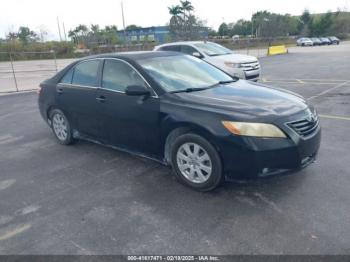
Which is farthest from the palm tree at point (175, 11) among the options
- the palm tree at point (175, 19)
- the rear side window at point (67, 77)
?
the rear side window at point (67, 77)

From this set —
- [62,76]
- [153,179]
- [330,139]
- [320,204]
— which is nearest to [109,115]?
[153,179]

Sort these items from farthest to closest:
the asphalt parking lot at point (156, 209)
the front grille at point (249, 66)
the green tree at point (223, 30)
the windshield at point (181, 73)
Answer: the green tree at point (223, 30), the front grille at point (249, 66), the windshield at point (181, 73), the asphalt parking lot at point (156, 209)

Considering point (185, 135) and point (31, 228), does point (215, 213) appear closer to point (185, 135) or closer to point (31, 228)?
point (185, 135)

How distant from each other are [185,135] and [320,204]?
160cm

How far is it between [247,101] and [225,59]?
8203mm

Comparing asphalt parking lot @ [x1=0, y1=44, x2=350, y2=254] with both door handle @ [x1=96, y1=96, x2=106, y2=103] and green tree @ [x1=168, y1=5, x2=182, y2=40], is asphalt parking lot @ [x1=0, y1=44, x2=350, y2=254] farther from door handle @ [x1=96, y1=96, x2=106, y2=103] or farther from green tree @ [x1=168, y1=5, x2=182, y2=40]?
green tree @ [x1=168, y1=5, x2=182, y2=40]

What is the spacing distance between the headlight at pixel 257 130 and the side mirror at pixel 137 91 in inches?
49.8

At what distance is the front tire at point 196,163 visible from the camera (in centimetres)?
357

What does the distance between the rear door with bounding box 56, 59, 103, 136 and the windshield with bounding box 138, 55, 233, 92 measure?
3.15 ft

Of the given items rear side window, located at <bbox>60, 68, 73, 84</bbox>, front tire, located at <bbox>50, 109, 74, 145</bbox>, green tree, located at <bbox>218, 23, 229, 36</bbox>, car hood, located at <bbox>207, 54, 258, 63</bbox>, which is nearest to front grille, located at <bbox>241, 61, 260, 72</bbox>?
car hood, located at <bbox>207, 54, 258, 63</bbox>

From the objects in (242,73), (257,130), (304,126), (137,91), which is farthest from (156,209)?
(242,73)

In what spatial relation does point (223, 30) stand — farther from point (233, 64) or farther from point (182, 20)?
point (233, 64)

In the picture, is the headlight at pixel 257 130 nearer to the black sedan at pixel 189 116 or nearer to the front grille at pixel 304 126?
the black sedan at pixel 189 116

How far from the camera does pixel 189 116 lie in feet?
12.1
